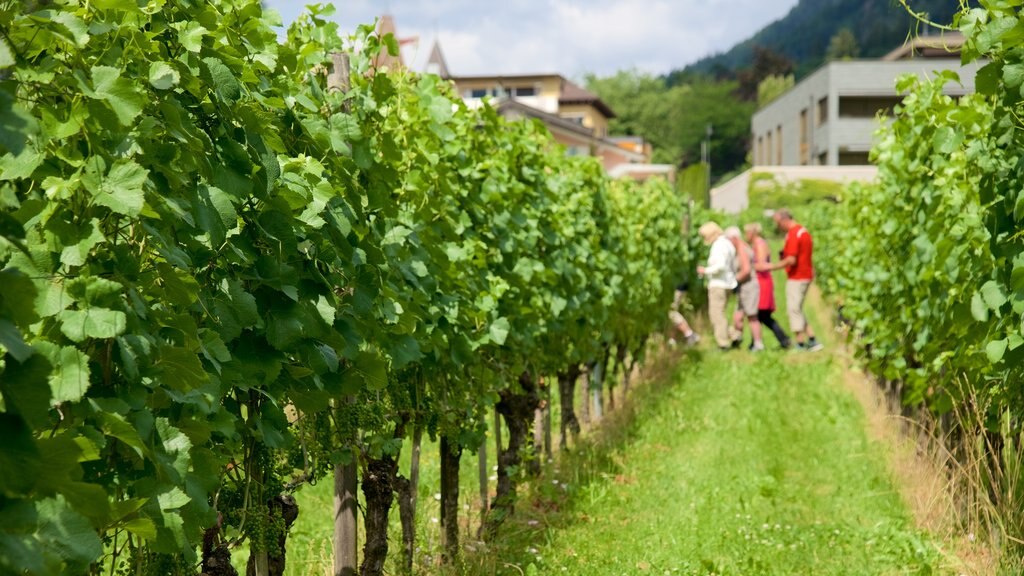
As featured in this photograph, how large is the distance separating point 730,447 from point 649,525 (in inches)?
101

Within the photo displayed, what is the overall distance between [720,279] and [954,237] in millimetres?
10913

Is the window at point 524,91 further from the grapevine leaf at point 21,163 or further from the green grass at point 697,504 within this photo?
the grapevine leaf at point 21,163

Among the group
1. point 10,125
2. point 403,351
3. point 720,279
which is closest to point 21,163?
point 10,125

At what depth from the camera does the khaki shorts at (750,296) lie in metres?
16.5

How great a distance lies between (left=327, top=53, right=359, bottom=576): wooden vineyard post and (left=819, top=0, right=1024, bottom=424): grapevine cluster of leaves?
2.28 m

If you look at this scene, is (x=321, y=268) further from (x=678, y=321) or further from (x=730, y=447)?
(x=678, y=321)

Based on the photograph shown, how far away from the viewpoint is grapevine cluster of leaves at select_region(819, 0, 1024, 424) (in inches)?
168

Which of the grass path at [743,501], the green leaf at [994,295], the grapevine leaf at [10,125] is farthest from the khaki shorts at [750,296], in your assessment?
the grapevine leaf at [10,125]

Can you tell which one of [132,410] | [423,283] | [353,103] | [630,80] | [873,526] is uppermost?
[630,80]

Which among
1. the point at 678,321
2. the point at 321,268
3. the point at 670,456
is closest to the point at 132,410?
the point at 321,268

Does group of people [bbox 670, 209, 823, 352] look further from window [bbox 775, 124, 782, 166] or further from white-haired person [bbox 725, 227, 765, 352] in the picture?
window [bbox 775, 124, 782, 166]

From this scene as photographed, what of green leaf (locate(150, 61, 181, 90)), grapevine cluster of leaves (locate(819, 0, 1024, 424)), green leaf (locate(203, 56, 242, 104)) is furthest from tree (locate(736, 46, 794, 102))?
green leaf (locate(150, 61, 181, 90))

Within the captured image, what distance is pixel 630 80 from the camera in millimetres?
132500

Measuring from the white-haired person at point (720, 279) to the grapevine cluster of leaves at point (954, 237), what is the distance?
5382mm
